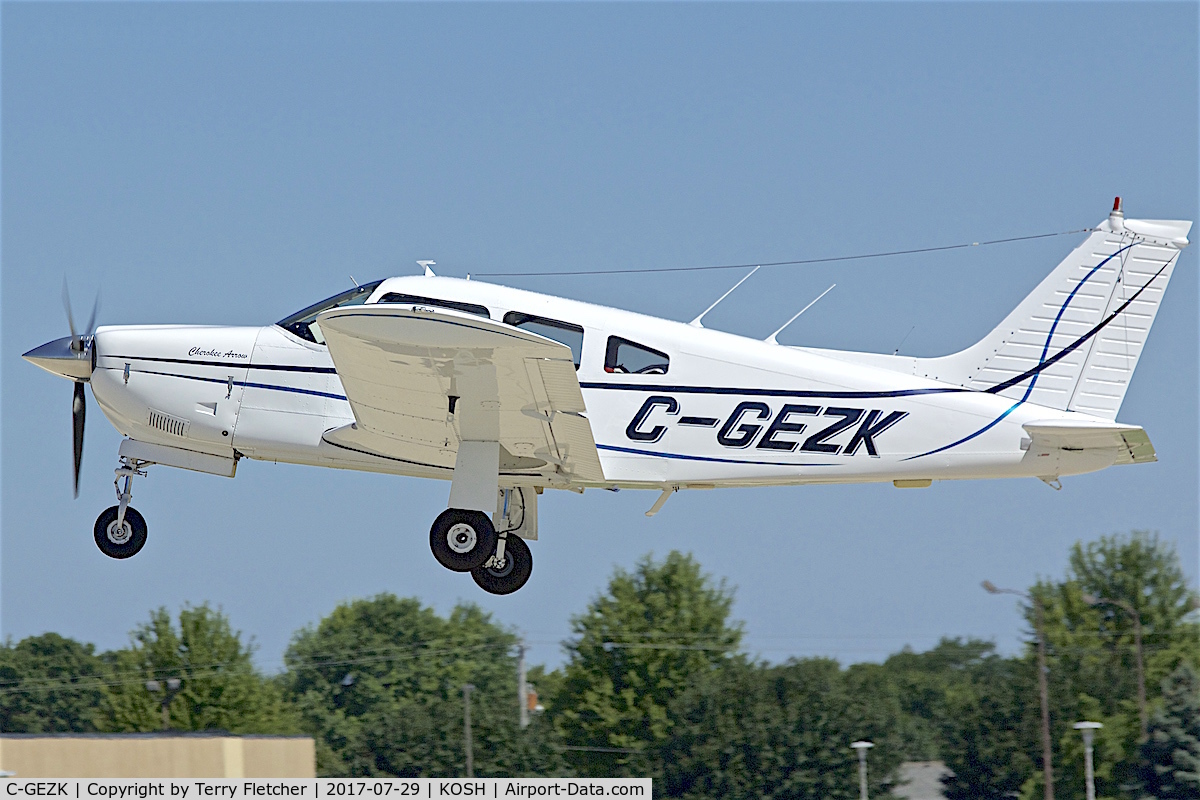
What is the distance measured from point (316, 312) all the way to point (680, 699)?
3722cm

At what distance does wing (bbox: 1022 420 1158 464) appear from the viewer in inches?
517

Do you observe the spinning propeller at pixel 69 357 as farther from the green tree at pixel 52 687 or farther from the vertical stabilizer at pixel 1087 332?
the green tree at pixel 52 687

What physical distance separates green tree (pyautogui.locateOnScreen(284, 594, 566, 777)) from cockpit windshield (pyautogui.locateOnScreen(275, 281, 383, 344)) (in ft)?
106

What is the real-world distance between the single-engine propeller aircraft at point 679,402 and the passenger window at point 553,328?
0.02 m

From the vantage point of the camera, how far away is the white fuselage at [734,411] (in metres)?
13.5

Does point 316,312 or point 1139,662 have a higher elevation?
point 316,312

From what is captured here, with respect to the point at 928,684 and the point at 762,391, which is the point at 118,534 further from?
the point at 928,684

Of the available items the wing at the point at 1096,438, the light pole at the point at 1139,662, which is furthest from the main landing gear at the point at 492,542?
the light pole at the point at 1139,662

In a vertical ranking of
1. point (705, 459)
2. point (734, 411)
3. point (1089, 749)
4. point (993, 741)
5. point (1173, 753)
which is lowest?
point (1173, 753)

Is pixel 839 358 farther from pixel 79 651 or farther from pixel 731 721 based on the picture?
pixel 79 651

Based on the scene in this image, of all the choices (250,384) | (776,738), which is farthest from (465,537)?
(776,738)

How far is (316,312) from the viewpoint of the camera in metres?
14.0

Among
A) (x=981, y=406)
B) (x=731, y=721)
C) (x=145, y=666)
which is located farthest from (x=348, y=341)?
(x=145, y=666)

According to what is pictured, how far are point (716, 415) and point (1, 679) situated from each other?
42.9 m
